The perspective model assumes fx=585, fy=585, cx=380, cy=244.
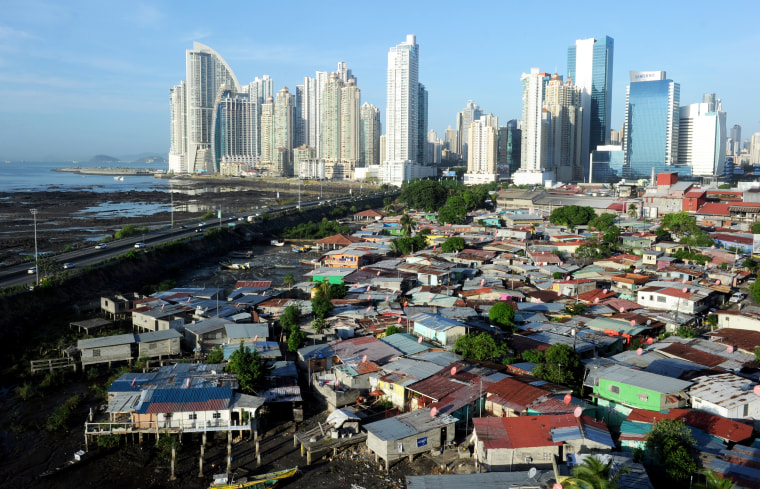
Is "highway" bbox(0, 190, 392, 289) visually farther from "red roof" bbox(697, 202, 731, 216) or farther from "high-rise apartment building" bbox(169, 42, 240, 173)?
A: "high-rise apartment building" bbox(169, 42, 240, 173)

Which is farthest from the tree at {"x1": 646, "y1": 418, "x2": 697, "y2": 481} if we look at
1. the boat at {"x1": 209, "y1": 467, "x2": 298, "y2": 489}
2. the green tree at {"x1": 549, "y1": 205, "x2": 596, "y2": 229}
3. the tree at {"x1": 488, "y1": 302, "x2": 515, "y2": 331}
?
the green tree at {"x1": 549, "y1": 205, "x2": 596, "y2": 229}

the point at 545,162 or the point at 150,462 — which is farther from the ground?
the point at 545,162

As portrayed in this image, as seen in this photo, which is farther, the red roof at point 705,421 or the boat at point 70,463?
the boat at point 70,463

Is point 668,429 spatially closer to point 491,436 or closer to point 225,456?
point 491,436

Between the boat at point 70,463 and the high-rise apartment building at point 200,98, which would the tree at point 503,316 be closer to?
the boat at point 70,463

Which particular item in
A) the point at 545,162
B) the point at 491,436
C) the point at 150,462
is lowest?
the point at 150,462

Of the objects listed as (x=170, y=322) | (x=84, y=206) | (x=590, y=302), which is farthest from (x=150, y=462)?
(x=84, y=206)

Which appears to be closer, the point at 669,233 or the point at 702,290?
the point at 702,290

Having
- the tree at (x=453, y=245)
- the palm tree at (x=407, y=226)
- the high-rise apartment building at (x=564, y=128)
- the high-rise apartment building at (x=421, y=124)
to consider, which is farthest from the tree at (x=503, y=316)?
the high-rise apartment building at (x=421, y=124)
